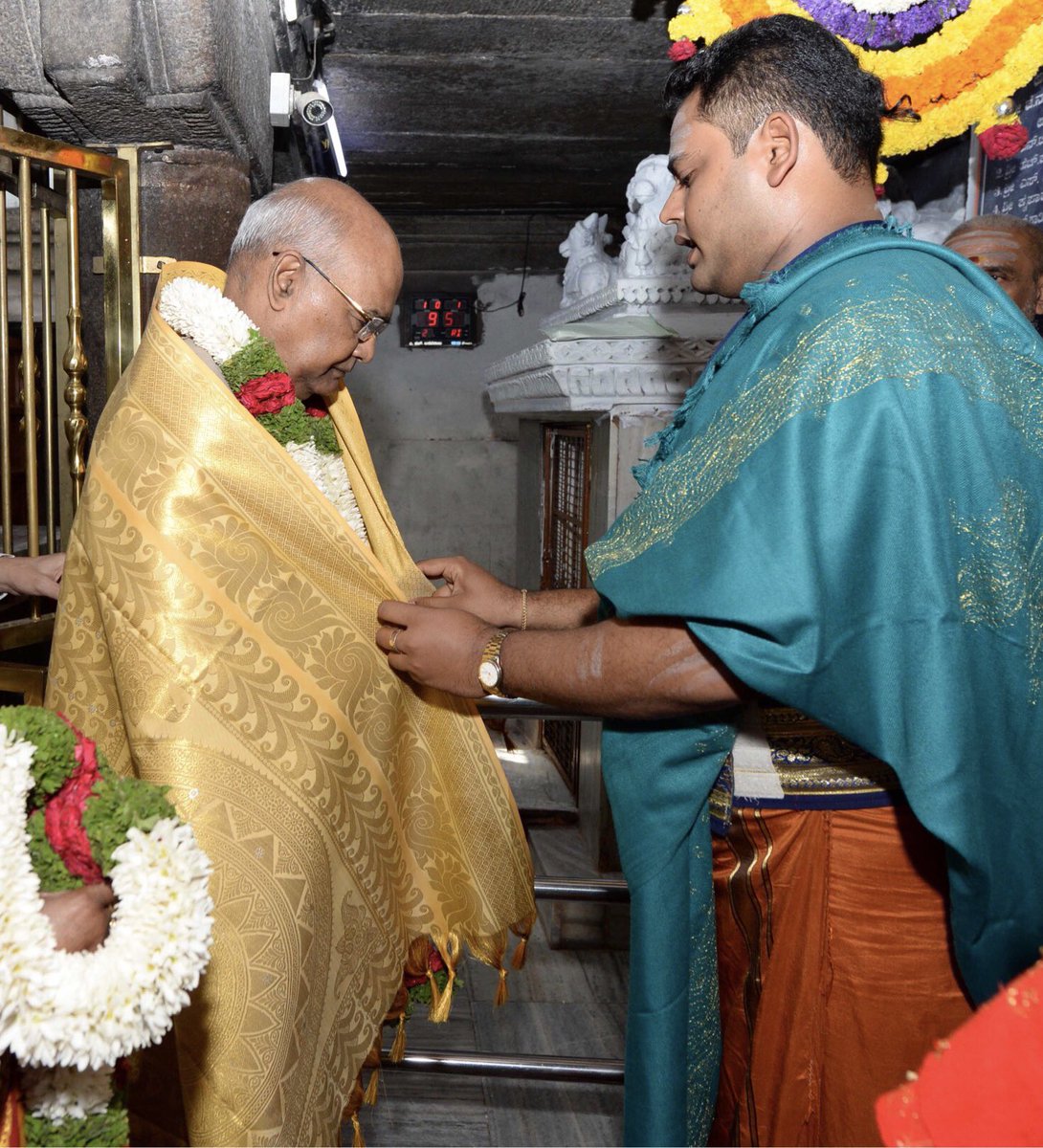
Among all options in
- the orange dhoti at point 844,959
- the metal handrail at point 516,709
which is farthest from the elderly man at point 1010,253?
the orange dhoti at point 844,959

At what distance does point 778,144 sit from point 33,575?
5.39 ft

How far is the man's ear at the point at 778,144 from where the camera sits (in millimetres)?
1526

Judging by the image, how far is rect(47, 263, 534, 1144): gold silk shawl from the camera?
1.50 m

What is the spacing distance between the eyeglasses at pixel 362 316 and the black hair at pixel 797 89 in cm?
66

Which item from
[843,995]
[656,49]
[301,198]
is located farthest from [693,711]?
[656,49]

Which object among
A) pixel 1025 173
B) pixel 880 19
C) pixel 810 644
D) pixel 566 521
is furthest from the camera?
pixel 566 521

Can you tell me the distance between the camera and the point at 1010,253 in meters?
3.16

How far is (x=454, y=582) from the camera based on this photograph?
82.9 inches

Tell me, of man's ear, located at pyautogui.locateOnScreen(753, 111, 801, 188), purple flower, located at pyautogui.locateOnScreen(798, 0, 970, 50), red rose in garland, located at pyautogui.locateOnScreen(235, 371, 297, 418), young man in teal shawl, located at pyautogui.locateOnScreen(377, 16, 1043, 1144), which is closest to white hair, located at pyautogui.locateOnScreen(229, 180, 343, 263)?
red rose in garland, located at pyautogui.locateOnScreen(235, 371, 297, 418)

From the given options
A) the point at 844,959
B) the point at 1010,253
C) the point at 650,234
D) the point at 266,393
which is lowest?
the point at 844,959

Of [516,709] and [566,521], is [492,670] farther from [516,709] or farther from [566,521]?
[566,521]

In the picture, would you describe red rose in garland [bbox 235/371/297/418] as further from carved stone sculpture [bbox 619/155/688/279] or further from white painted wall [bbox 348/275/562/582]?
white painted wall [bbox 348/275/562/582]

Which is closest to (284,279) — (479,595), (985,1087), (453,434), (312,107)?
(479,595)

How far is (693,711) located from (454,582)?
778mm
